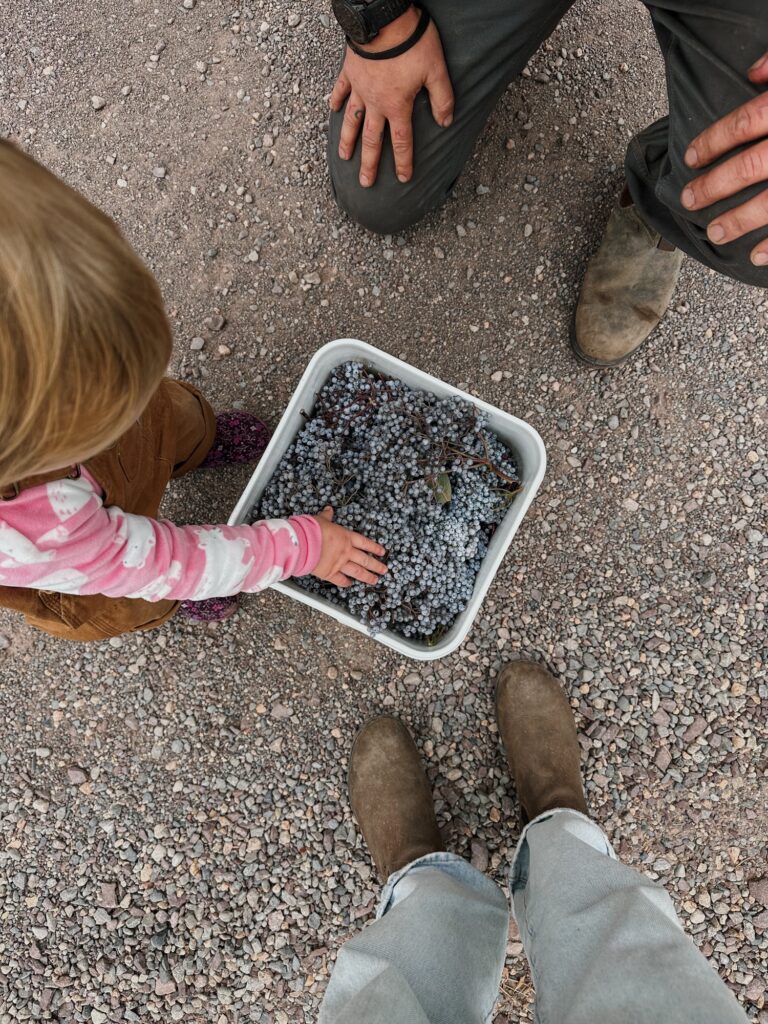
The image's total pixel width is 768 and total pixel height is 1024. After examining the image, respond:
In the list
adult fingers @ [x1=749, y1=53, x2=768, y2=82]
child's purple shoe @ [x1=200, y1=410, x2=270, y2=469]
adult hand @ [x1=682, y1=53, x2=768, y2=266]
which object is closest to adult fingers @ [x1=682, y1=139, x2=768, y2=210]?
adult hand @ [x1=682, y1=53, x2=768, y2=266]

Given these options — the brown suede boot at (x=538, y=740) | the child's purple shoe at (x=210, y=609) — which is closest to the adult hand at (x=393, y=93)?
the child's purple shoe at (x=210, y=609)

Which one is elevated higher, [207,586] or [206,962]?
[207,586]

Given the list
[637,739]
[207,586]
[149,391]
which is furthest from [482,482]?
[637,739]

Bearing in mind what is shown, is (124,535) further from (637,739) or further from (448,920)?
(637,739)

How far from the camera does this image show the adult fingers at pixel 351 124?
1359mm

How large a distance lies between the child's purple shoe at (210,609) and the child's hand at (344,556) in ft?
1.24

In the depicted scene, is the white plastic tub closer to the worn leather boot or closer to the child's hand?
the child's hand

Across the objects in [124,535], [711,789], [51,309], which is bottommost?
[711,789]

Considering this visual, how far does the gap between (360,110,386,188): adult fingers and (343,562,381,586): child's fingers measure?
0.83 m

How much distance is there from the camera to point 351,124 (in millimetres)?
1383

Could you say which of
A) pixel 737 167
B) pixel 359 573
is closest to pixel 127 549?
pixel 359 573

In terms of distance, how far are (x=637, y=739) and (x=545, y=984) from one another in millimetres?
698

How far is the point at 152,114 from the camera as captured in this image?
168cm

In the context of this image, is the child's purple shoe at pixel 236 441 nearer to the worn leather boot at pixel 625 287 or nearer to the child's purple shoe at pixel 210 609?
the child's purple shoe at pixel 210 609
